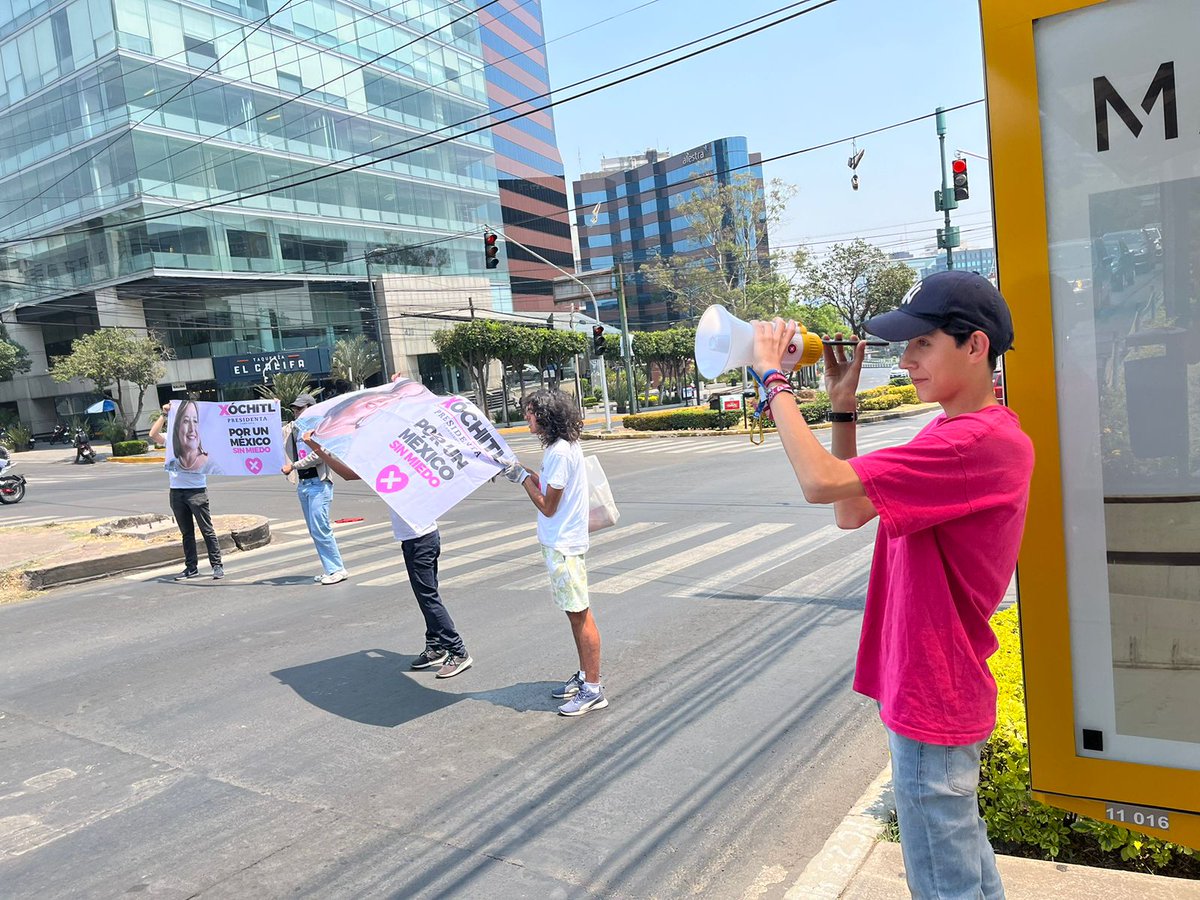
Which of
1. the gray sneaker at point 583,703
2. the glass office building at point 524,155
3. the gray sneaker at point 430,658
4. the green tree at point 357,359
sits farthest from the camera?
the glass office building at point 524,155

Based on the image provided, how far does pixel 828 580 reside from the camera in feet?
23.8

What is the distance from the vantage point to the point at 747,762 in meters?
4.02

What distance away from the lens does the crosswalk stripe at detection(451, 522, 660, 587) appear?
27.1 ft

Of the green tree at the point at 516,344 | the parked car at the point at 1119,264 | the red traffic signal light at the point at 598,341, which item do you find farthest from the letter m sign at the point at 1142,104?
the green tree at the point at 516,344

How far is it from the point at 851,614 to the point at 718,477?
899cm

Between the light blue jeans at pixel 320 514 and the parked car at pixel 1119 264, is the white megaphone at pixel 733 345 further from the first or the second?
the light blue jeans at pixel 320 514

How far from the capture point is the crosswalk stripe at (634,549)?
26.1 feet

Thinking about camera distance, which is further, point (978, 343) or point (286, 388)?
point (286, 388)

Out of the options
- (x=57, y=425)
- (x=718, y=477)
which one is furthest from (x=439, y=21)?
(x=718, y=477)

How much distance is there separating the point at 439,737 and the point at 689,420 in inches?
938

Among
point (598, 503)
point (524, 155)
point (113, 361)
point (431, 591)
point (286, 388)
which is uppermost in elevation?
point (524, 155)

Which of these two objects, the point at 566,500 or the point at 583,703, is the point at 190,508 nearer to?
the point at 566,500

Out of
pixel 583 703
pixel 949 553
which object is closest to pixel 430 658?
pixel 583 703

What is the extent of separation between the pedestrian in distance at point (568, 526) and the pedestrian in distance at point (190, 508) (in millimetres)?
5641
